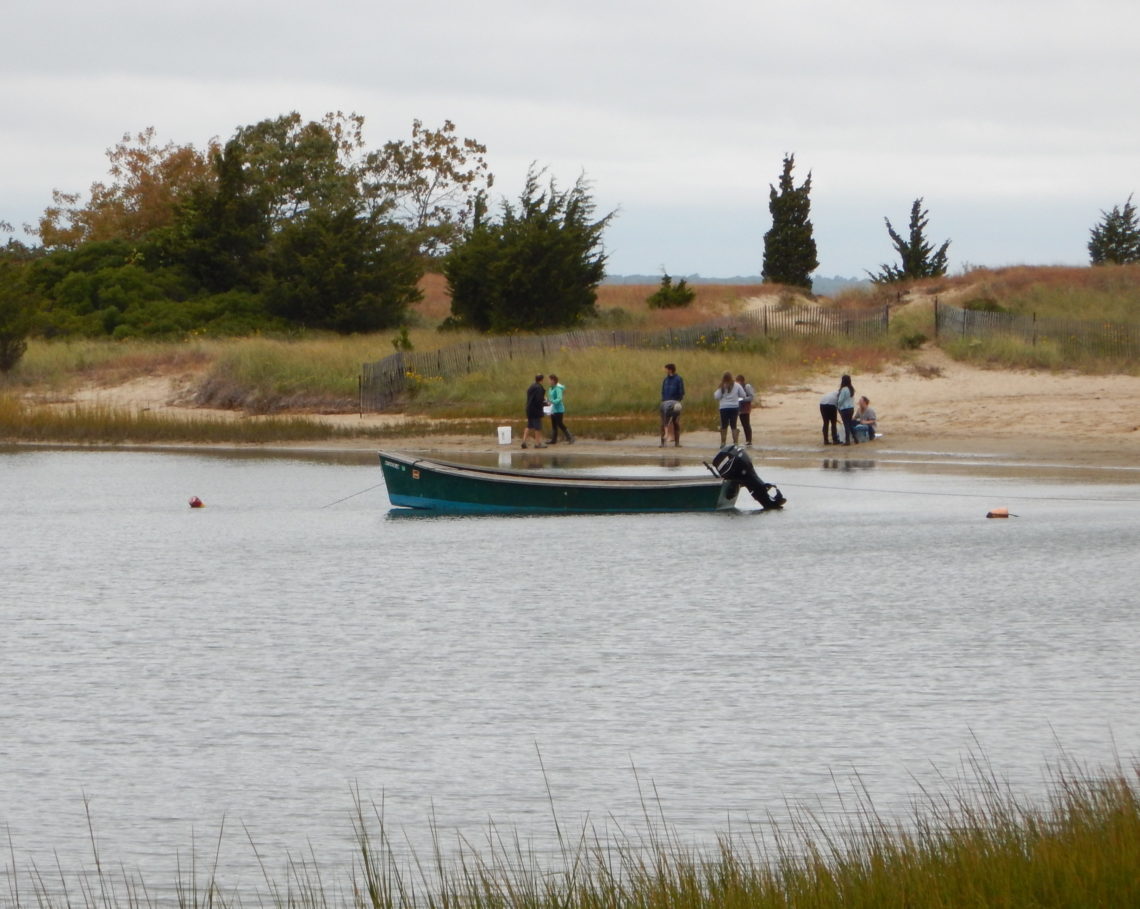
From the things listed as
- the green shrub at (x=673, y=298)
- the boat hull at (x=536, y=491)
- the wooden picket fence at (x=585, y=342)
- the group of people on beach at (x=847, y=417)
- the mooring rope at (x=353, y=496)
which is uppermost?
the green shrub at (x=673, y=298)

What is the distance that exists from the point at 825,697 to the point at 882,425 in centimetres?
2774

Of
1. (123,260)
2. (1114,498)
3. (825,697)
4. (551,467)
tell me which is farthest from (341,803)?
(123,260)

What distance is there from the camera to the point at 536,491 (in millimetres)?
24812

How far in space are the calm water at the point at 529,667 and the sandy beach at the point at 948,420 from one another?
9.59m

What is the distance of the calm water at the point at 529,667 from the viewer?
32.2 ft

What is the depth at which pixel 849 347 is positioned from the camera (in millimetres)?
48062

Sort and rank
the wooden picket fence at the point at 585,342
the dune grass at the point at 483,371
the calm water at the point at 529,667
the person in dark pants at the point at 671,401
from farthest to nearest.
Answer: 1. the wooden picket fence at the point at 585,342
2. the dune grass at the point at 483,371
3. the person in dark pants at the point at 671,401
4. the calm water at the point at 529,667

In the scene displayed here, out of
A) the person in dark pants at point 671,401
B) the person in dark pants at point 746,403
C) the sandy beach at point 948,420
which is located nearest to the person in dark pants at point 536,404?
the sandy beach at point 948,420

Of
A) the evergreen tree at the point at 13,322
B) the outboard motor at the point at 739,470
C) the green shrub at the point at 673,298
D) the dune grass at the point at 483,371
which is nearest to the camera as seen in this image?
the outboard motor at the point at 739,470

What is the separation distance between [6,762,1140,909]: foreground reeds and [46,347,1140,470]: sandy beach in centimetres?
2563

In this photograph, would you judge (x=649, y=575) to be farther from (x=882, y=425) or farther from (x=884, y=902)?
(x=882, y=425)

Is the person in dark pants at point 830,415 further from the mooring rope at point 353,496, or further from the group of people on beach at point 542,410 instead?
the mooring rope at point 353,496

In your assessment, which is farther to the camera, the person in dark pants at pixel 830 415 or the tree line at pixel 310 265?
the tree line at pixel 310 265

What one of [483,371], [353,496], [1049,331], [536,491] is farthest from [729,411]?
[1049,331]
